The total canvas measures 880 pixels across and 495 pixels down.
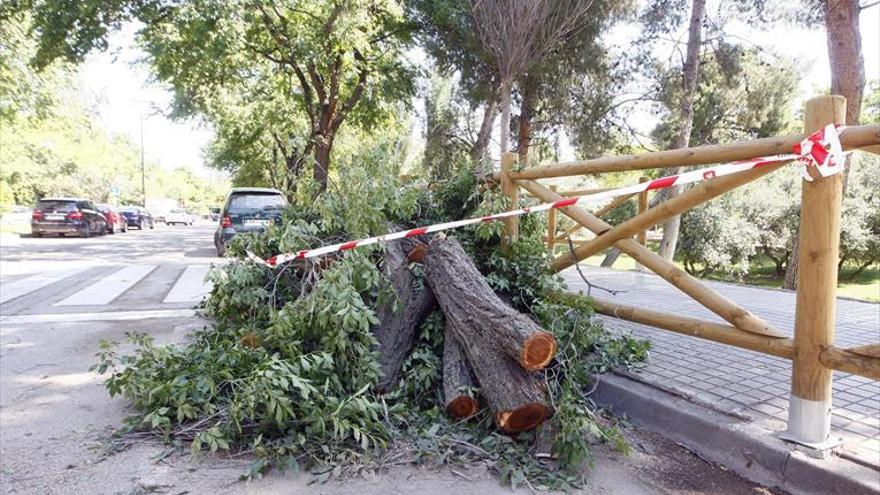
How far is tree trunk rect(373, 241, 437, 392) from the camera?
3.31 metres

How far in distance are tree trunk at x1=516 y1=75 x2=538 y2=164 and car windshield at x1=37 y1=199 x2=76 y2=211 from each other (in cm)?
1789

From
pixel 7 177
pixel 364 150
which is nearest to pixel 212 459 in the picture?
pixel 364 150

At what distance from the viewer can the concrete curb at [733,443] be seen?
2.24 meters

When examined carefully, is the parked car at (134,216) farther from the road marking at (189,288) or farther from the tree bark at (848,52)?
the tree bark at (848,52)

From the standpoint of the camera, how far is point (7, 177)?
31.2m

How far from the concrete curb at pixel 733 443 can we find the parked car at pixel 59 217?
22890 mm

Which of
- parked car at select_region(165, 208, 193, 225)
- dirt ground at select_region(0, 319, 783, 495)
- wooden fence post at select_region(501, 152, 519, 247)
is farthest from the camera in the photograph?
parked car at select_region(165, 208, 193, 225)

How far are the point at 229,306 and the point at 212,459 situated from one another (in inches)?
66.2

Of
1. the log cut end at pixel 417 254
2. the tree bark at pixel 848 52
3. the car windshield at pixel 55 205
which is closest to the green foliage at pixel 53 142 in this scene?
the car windshield at pixel 55 205

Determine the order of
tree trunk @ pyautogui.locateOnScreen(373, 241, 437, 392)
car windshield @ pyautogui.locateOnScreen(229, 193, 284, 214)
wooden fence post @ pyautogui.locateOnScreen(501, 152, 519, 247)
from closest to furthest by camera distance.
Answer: tree trunk @ pyautogui.locateOnScreen(373, 241, 437, 392) < wooden fence post @ pyautogui.locateOnScreen(501, 152, 519, 247) < car windshield @ pyautogui.locateOnScreen(229, 193, 284, 214)

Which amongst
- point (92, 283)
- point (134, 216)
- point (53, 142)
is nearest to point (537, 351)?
point (92, 283)

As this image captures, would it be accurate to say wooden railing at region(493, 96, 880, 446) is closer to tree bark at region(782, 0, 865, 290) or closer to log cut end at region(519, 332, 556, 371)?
log cut end at region(519, 332, 556, 371)

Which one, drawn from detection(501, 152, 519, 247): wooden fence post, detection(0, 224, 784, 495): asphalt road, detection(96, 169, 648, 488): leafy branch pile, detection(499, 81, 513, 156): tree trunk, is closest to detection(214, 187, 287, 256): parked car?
detection(499, 81, 513, 156): tree trunk

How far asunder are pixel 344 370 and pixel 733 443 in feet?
7.19
